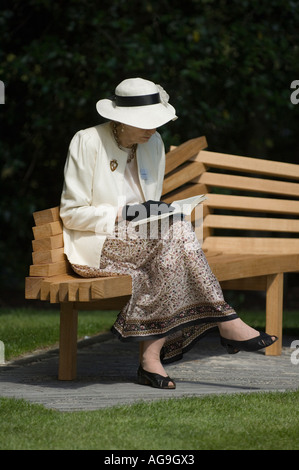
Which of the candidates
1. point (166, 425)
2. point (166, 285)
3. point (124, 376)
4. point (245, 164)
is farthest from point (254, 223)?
point (166, 425)

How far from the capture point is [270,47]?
8523 millimetres

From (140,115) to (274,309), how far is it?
63.0 inches

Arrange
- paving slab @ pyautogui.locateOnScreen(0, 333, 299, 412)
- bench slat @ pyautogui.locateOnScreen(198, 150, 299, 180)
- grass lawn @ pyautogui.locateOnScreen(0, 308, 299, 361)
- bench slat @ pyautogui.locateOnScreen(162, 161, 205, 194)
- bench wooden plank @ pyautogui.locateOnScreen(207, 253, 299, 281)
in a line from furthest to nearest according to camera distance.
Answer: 1. bench slat @ pyautogui.locateOnScreen(198, 150, 299, 180)
2. bench slat @ pyautogui.locateOnScreen(162, 161, 205, 194)
3. grass lawn @ pyautogui.locateOnScreen(0, 308, 299, 361)
4. bench wooden plank @ pyautogui.locateOnScreen(207, 253, 299, 281)
5. paving slab @ pyautogui.locateOnScreen(0, 333, 299, 412)

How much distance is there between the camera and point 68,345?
15.5ft

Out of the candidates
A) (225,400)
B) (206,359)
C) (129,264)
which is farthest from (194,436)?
(206,359)

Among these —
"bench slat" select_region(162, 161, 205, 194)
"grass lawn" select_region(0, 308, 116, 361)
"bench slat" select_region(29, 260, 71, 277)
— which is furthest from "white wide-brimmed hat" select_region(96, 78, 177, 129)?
"grass lawn" select_region(0, 308, 116, 361)

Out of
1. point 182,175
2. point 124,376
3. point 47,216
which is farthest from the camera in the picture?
point 182,175

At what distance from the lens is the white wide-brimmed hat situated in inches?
181

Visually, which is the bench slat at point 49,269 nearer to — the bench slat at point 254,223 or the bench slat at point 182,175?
the bench slat at point 182,175

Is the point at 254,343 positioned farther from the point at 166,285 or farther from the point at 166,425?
the point at 166,425

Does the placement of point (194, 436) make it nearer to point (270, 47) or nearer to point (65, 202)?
point (65, 202)

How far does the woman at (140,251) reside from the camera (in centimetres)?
446

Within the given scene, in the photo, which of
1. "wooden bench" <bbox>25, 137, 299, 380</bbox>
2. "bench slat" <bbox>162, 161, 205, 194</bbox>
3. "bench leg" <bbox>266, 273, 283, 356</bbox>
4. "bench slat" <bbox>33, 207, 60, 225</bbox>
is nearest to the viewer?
"wooden bench" <bbox>25, 137, 299, 380</bbox>

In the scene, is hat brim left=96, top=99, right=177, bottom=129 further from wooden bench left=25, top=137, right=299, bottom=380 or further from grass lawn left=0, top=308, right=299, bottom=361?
grass lawn left=0, top=308, right=299, bottom=361
